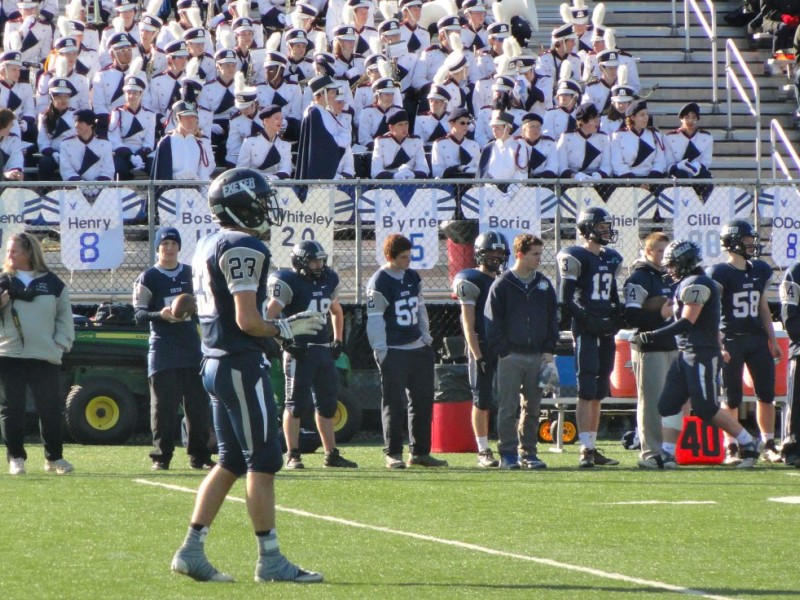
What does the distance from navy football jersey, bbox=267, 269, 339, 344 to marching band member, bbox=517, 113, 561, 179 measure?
5.75 meters

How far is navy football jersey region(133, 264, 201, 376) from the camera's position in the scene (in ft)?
39.0

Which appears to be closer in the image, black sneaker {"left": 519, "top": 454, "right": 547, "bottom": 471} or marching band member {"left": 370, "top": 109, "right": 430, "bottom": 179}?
black sneaker {"left": 519, "top": 454, "right": 547, "bottom": 471}

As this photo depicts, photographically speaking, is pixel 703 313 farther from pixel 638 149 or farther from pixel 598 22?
pixel 598 22

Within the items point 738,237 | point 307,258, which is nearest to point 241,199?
point 307,258

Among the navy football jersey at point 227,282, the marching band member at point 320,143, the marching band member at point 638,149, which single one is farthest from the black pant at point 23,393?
the marching band member at point 638,149

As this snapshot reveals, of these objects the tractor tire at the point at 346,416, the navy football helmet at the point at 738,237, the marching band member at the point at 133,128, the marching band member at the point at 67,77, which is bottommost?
the tractor tire at the point at 346,416

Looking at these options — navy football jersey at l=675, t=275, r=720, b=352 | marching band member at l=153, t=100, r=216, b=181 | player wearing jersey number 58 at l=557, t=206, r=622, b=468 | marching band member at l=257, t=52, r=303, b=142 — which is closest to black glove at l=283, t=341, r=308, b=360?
player wearing jersey number 58 at l=557, t=206, r=622, b=468

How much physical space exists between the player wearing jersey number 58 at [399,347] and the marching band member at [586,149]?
5914mm

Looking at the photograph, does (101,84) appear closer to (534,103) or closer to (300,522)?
(534,103)

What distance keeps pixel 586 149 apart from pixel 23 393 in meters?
Result: 8.42

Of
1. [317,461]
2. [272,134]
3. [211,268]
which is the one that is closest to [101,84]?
[272,134]

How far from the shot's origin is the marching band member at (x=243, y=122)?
58.8ft

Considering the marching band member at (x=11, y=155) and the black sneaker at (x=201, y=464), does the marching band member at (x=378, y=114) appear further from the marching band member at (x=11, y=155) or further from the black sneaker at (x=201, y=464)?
the black sneaker at (x=201, y=464)

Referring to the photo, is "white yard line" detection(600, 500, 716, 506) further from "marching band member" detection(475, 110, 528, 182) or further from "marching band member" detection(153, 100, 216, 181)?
"marching band member" detection(153, 100, 216, 181)
